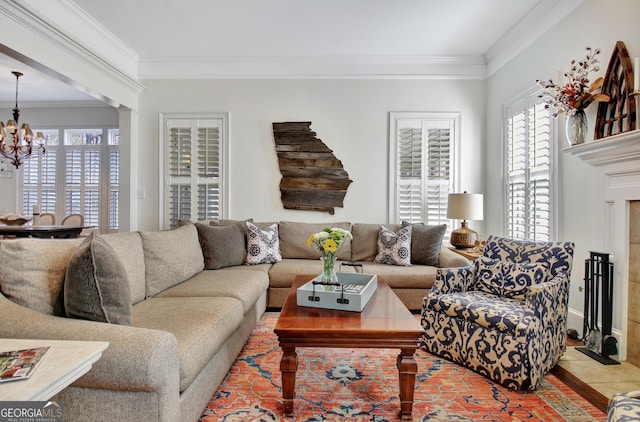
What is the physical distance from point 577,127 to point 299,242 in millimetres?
2674

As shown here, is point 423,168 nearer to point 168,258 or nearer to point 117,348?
point 168,258

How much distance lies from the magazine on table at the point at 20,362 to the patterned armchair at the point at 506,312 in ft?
6.96

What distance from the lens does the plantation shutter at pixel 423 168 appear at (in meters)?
4.27

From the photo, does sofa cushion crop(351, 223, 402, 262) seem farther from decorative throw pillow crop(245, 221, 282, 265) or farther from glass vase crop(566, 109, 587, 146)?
glass vase crop(566, 109, 587, 146)

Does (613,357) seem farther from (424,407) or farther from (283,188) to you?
(283,188)

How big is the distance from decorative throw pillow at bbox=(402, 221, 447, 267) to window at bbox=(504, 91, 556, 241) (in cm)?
76

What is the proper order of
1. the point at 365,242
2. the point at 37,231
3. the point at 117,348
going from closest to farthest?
the point at 117,348, the point at 37,231, the point at 365,242

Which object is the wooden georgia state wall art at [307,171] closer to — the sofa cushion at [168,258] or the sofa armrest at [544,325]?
the sofa cushion at [168,258]

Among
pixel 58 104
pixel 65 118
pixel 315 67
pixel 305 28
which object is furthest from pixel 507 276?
pixel 58 104

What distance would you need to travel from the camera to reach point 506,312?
82.8 inches

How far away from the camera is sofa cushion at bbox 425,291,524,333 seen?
2.06 meters

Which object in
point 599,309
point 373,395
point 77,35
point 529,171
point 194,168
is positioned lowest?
point 373,395

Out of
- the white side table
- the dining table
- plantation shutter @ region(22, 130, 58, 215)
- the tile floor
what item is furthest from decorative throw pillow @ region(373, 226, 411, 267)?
plantation shutter @ region(22, 130, 58, 215)

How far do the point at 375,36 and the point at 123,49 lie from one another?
285 cm
